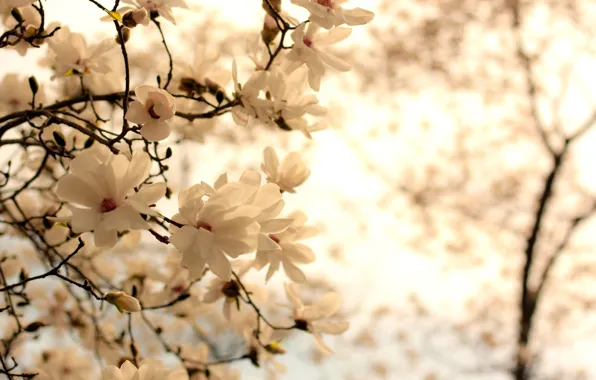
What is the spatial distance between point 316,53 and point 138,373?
676mm

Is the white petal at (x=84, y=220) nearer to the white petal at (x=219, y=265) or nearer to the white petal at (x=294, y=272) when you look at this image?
the white petal at (x=219, y=265)

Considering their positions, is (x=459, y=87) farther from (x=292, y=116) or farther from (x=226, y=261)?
(x=226, y=261)

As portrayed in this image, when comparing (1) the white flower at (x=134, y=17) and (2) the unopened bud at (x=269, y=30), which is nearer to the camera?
(1) the white flower at (x=134, y=17)

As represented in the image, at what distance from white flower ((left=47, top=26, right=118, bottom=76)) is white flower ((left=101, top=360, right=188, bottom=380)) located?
630mm

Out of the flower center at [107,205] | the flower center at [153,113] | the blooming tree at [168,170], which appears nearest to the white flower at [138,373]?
the blooming tree at [168,170]

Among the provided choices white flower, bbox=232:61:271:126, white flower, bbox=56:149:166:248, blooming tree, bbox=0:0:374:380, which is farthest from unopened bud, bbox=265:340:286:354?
white flower, bbox=56:149:166:248

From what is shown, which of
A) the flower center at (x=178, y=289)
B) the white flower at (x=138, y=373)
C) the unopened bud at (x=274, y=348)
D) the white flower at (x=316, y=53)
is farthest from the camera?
the flower center at (x=178, y=289)

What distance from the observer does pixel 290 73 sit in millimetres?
1076

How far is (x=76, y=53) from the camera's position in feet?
3.69

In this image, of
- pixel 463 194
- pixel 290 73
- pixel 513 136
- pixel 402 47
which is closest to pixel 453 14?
pixel 402 47

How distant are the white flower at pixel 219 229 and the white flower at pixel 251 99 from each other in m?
0.35

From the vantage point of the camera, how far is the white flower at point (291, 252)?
1.02m

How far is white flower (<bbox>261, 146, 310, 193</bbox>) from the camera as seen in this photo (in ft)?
3.49

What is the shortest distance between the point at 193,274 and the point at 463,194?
5689 millimetres
